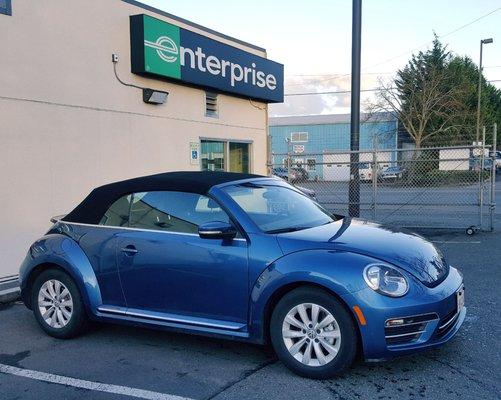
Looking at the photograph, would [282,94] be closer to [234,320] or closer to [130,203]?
[130,203]

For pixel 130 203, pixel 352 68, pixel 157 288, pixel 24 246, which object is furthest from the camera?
pixel 352 68

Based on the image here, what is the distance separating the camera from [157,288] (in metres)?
4.75

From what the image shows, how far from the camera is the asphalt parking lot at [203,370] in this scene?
3.93 metres

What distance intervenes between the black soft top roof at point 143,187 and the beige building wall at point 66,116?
2540mm

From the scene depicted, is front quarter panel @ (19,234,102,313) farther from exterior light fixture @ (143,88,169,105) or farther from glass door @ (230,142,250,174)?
glass door @ (230,142,250,174)

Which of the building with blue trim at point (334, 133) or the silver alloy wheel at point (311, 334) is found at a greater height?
the building with blue trim at point (334, 133)

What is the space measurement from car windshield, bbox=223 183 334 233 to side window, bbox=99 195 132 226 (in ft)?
3.48

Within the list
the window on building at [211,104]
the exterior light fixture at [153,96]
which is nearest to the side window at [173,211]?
the exterior light fixture at [153,96]

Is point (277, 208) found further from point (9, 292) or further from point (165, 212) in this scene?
point (9, 292)

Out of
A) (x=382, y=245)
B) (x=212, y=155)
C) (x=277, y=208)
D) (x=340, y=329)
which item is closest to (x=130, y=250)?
(x=277, y=208)

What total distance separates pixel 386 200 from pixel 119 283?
9.73 meters

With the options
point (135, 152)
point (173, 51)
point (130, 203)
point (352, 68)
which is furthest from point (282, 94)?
point (130, 203)

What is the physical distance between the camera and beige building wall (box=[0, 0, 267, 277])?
24.7ft

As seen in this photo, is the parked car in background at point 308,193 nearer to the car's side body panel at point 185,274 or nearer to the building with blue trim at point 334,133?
the car's side body panel at point 185,274
